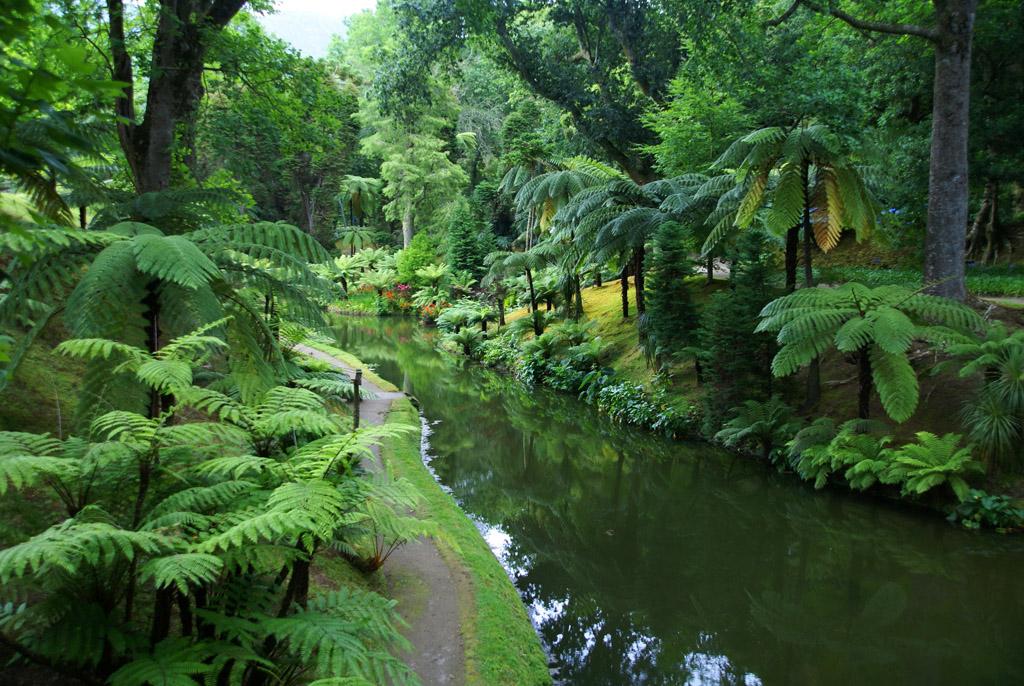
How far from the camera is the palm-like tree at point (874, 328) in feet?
22.9

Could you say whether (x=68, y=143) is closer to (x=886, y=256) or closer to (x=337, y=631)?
(x=337, y=631)

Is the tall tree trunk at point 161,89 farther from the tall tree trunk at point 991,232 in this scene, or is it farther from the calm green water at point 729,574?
the tall tree trunk at point 991,232

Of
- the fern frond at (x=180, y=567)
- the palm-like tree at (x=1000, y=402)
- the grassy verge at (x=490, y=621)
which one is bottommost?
the grassy verge at (x=490, y=621)

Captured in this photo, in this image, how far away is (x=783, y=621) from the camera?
17.4 ft

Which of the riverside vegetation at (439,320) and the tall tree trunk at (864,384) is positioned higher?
the riverside vegetation at (439,320)

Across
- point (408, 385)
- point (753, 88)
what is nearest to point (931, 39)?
point (753, 88)

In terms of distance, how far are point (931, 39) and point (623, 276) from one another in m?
6.96

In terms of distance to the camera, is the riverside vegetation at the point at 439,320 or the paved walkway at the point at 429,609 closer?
the riverside vegetation at the point at 439,320

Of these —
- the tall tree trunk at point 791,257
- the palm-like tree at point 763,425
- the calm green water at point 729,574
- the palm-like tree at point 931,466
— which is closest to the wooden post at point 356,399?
the calm green water at point 729,574

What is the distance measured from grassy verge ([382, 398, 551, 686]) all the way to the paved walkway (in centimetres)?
9

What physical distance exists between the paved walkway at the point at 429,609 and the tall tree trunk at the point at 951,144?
7.35 metres

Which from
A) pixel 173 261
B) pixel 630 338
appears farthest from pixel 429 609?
pixel 630 338

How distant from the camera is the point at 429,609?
474cm

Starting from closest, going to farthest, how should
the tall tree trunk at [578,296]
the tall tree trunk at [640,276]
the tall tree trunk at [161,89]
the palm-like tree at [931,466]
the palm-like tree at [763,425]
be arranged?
the tall tree trunk at [161,89] < the palm-like tree at [931,466] < the palm-like tree at [763,425] < the tall tree trunk at [640,276] < the tall tree trunk at [578,296]
